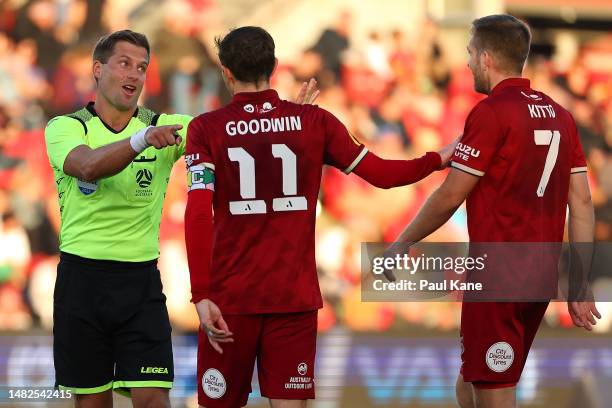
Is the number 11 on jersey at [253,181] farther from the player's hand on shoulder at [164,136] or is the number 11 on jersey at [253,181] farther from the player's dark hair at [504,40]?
the player's dark hair at [504,40]

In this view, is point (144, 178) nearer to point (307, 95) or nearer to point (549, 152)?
point (307, 95)

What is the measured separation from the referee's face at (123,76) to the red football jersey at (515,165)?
4.97ft

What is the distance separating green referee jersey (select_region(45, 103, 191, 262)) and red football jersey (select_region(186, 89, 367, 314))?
1.88ft

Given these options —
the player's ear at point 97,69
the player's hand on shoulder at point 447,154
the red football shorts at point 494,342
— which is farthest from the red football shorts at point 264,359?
the player's ear at point 97,69

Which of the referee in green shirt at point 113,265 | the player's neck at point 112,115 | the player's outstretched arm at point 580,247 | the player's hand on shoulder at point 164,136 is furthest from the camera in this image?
the player's neck at point 112,115

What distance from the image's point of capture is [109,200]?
16.6 feet

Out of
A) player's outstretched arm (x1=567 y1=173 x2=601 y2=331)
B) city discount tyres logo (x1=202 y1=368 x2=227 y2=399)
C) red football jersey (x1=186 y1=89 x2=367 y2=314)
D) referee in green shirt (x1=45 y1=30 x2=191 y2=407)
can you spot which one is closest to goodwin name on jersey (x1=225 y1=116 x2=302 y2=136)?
red football jersey (x1=186 y1=89 x2=367 y2=314)

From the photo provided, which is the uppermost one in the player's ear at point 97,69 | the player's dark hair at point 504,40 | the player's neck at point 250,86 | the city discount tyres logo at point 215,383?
the player's dark hair at point 504,40

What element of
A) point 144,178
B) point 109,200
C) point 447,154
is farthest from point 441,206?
point 109,200

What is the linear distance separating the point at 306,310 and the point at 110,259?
1024 mm

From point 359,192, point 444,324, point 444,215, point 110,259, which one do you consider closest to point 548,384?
point 444,324

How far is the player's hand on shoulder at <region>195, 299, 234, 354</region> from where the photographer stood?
177 inches

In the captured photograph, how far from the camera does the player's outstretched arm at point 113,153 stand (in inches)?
178

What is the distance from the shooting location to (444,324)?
30.0ft
